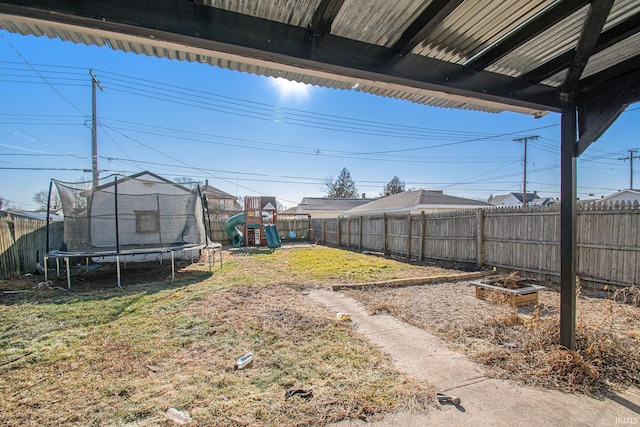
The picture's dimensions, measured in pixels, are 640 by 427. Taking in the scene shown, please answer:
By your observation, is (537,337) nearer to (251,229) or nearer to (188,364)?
(188,364)

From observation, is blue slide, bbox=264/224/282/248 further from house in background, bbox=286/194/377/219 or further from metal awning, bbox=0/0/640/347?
house in background, bbox=286/194/377/219

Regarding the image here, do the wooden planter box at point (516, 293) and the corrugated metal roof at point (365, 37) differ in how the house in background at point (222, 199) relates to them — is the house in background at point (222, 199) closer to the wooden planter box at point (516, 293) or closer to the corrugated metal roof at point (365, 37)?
the wooden planter box at point (516, 293)

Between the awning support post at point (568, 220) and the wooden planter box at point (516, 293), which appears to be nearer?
the awning support post at point (568, 220)

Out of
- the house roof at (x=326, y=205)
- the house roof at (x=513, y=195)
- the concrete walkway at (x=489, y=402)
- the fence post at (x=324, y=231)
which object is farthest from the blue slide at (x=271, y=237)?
the house roof at (x=513, y=195)

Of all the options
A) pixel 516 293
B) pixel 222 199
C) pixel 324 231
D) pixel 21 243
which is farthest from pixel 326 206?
pixel 516 293

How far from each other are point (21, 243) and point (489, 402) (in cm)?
1040

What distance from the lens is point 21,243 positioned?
291 inches

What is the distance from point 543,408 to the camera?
195 cm

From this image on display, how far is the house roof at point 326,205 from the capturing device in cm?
2952

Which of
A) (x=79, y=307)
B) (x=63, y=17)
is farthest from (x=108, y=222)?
(x=63, y=17)

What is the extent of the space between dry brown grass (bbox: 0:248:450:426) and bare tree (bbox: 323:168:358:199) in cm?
4038

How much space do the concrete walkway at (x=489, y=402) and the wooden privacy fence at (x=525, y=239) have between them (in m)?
3.78

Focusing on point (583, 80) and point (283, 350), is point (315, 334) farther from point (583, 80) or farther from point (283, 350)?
point (583, 80)

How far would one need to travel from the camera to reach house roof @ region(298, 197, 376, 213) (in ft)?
96.8
